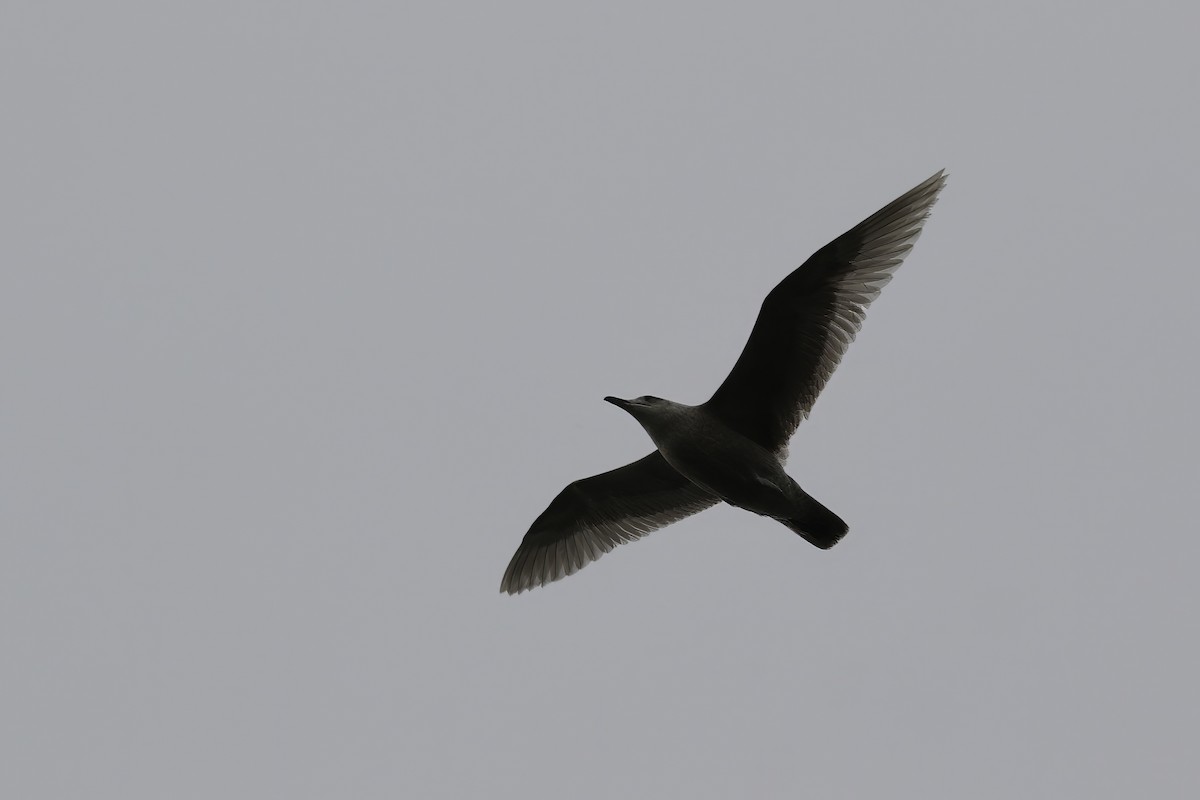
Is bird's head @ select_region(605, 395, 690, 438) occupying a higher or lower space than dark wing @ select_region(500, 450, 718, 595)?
higher

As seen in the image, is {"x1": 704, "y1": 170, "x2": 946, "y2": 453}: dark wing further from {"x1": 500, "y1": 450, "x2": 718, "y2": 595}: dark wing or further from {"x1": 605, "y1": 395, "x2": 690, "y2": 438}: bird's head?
{"x1": 500, "y1": 450, "x2": 718, "y2": 595}: dark wing

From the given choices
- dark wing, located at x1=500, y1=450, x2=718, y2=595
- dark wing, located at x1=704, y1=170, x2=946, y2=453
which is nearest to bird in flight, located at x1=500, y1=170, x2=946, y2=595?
dark wing, located at x1=704, y1=170, x2=946, y2=453

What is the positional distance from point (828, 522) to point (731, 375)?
167 cm

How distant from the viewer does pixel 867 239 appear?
11820mm

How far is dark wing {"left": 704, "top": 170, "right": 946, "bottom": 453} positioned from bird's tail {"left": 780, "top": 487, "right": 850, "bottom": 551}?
→ 60 cm

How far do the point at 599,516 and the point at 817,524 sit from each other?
2.79 meters

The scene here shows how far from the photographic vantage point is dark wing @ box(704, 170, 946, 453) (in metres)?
11.8

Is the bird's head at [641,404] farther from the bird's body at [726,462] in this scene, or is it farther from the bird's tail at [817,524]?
the bird's tail at [817,524]

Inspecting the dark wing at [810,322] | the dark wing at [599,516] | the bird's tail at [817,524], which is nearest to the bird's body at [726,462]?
the bird's tail at [817,524]

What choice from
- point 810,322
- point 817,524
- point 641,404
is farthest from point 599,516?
point 810,322

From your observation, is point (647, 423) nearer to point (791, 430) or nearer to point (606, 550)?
point (791, 430)

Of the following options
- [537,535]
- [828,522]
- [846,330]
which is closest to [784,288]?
[846,330]

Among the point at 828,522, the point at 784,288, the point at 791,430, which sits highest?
the point at 784,288

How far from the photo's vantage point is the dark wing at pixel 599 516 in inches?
542
